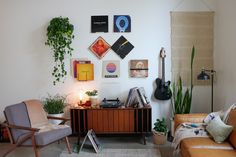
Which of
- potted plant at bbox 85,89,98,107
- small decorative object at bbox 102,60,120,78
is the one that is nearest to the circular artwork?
small decorative object at bbox 102,60,120,78

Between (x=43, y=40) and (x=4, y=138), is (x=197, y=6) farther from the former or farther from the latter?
(x=4, y=138)

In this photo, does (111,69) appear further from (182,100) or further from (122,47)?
(182,100)

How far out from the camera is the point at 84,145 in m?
3.88

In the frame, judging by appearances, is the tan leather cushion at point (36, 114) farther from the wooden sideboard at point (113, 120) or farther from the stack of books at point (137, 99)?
the stack of books at point (137, 99)

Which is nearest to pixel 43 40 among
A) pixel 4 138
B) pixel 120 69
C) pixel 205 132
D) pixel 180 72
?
pixel 120 69

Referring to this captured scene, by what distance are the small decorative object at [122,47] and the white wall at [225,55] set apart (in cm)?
140

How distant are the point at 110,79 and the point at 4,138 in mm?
1966

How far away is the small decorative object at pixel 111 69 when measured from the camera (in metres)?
4.20

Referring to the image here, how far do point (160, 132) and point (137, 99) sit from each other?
0.61 metres

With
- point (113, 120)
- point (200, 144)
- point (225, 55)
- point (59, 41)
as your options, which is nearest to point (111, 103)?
point (113, 120)

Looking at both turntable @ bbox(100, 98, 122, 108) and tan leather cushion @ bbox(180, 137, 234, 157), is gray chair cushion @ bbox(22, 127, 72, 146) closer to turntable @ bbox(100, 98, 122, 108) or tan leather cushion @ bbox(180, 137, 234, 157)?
turntable @ bbox(100, 98, 122, 108)

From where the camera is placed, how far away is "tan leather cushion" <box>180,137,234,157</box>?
2.64m

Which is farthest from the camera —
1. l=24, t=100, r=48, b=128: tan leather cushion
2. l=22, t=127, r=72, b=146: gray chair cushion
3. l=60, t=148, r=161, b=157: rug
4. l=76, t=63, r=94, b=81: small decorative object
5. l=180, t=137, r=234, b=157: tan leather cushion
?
l=76, t=63, r=94, b=81: small decorative object

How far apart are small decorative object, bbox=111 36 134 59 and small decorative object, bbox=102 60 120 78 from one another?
17 cm
